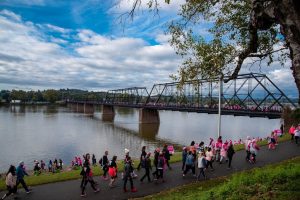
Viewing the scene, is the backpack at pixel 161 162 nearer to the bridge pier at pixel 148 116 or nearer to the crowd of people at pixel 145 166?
the crowd of people at pixel 145 166

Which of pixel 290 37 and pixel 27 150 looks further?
pixel 27 150

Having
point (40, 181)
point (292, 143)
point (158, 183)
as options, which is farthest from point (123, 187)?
point (292, 143)

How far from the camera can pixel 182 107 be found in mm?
82625

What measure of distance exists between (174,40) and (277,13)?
735cm

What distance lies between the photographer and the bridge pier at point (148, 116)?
98.0 metres

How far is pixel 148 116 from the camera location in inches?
3937

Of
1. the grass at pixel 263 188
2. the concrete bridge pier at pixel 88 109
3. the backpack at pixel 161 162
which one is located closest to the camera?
the grass at pixel 263 188

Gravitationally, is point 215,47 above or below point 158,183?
above

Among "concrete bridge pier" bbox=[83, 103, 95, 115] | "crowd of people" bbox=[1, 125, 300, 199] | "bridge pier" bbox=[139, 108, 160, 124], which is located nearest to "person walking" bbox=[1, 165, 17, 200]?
"crowd of people" bbox=[1, 125, 300, 199]

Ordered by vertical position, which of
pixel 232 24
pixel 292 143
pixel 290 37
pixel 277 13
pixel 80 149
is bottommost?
pixel 80 149

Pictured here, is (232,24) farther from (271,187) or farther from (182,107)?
(182,107)

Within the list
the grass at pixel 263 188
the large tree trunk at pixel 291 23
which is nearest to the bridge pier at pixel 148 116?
the grass at pixel 263 188

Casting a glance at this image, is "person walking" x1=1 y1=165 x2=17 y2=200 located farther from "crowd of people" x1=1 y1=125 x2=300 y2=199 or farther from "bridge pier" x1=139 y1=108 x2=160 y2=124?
"bridge pier" x1=139 y1=108 x2=160 y2=124

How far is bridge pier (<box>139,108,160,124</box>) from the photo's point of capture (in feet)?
322
